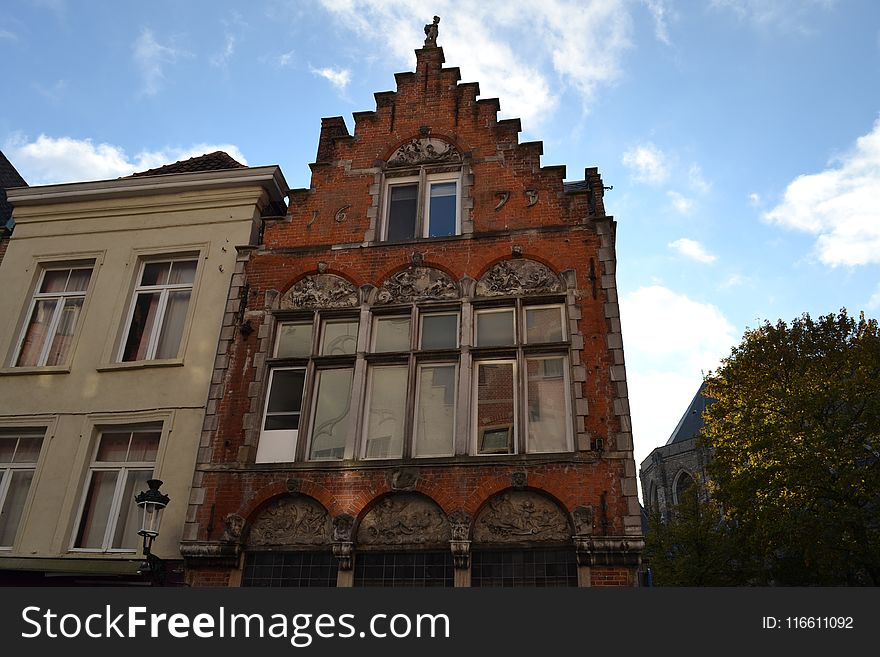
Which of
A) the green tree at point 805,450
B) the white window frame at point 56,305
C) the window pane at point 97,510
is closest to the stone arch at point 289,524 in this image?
the window pane at point 97,510

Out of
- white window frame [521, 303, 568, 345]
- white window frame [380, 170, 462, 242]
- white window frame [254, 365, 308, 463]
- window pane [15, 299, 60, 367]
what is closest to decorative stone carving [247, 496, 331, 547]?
white window frame [254, 365, 308, 463]

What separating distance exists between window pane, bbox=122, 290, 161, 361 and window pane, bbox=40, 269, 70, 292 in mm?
1947

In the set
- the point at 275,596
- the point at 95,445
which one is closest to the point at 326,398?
the point at 95,445

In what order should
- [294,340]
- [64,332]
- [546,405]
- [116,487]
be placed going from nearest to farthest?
1. [546,405]
2. [116,487]
3. [294,340]
4. [64,332]

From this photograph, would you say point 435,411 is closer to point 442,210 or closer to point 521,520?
point 521,520

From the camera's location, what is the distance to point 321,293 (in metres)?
12.2

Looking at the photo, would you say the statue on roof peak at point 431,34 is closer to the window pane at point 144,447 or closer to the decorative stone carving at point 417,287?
the decorative stone carving at point 417,287

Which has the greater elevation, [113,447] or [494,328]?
[494,328]

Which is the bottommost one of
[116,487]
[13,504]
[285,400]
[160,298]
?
[13,504]

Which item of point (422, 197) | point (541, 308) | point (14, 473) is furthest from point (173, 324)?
point (541, 308)

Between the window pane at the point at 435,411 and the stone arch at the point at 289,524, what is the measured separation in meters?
1.76

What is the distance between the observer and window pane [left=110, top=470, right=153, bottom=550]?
36.0ft

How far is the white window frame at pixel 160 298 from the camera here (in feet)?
41.1

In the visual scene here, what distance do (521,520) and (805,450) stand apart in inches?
494
